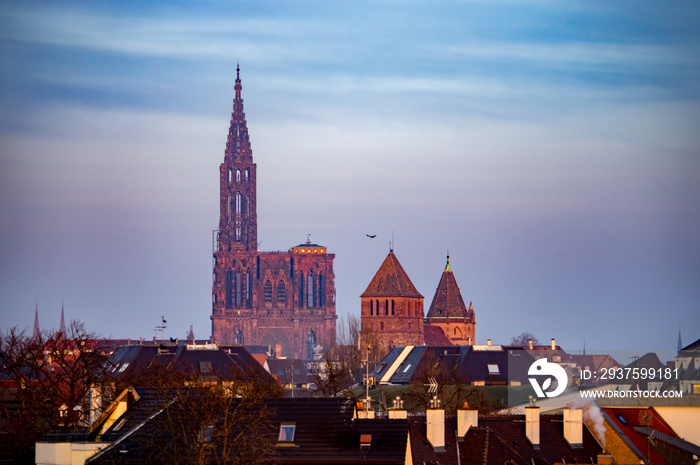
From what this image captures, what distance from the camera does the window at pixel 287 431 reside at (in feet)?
135

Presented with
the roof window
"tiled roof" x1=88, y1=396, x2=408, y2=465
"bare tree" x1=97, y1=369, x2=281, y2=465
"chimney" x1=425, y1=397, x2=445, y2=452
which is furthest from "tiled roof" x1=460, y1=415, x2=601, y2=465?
"bare tree" x1=97, y1=369, x2=281, y2=465

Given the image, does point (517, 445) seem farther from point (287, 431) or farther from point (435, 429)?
point (287, 431)

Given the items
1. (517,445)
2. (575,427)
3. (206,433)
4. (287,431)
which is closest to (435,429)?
(517,445)

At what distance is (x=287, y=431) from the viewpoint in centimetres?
4150

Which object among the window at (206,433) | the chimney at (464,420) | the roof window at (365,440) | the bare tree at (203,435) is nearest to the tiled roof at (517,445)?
the chimney at (464,420)

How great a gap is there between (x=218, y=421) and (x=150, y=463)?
2587 mm

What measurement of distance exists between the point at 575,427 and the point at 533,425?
132cm

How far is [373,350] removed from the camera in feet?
619

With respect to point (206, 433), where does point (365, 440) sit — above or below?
below

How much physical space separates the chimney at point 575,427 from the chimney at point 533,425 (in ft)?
3.22

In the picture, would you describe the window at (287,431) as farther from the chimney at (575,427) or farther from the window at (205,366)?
the window at (205,366)

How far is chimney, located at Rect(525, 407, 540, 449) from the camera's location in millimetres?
47125

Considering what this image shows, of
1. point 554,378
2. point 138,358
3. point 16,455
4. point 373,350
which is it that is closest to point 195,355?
point 138,358

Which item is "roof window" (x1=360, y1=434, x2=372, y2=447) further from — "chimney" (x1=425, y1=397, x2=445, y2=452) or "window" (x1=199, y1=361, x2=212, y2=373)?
"window" (x1=199, y1=361, x2=212, y2=373)
